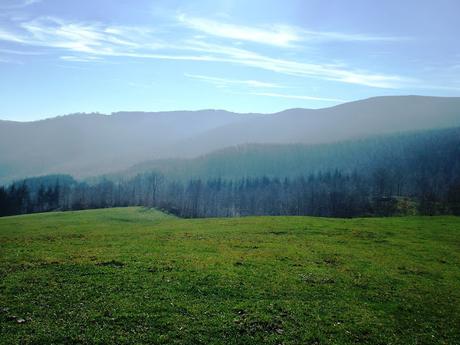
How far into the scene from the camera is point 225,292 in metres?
26.7

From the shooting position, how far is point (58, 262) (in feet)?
106

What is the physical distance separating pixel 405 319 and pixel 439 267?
17.5 m

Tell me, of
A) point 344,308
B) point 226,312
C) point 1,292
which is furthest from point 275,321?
point 1,292

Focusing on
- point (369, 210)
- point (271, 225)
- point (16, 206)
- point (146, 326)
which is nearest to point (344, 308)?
point (146, 326)

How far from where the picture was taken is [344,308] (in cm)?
2522

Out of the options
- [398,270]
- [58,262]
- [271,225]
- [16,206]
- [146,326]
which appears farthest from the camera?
[16,206]

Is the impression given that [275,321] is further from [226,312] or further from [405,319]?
[405,319]

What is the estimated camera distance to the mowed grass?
804 inches

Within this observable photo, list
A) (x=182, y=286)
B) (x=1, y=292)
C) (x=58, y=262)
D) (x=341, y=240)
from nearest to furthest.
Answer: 1. (x=1, y=292)
2. (x=182, y=286)
3. (x=58, y=262)
4. (x=341, y=240)

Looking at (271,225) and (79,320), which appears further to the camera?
(271,225)

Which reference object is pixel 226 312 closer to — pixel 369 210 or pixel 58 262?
pixel 58 262

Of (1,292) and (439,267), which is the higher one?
(1,292)

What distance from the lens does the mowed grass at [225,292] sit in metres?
20.4

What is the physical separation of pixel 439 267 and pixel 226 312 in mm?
26855
